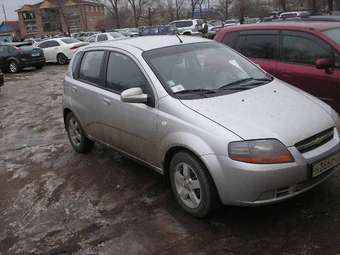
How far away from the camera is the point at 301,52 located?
6250 mm

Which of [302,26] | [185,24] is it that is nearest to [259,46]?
[302,26]

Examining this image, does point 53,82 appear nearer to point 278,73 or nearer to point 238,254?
point 278,73

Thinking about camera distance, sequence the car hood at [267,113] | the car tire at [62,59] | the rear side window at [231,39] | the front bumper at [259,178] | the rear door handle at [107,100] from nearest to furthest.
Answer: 1. the front bumper at [259,178]
2. the car hood at [267,113]
3. the rear door handle at [107,100]
4. the rear side window at [231,39]
5. the car tire at [62,59]

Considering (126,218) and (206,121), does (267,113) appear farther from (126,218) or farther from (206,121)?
(126,218)

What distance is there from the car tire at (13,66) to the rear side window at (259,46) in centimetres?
1622

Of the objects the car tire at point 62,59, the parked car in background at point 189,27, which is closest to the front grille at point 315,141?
the car tire at point 62,59

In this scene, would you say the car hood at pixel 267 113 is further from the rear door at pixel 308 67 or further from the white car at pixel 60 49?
the white car at pixel 60 49

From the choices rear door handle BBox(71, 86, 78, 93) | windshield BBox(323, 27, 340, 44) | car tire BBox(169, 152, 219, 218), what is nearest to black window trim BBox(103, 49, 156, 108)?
car tire BBox(169, 152, 219, 218)

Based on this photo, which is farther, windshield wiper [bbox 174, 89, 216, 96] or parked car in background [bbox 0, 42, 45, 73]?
parked car in background [bbox 0, 42, 45, 73]

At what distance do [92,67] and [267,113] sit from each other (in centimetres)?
265

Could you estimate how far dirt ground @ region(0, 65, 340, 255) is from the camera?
12.2ft

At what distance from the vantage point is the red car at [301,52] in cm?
584

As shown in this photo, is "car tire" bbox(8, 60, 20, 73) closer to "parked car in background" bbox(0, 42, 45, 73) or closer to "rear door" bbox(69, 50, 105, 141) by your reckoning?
"parked car in background" bbox(0, 42, 45, 73)

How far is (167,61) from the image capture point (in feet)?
15.5
